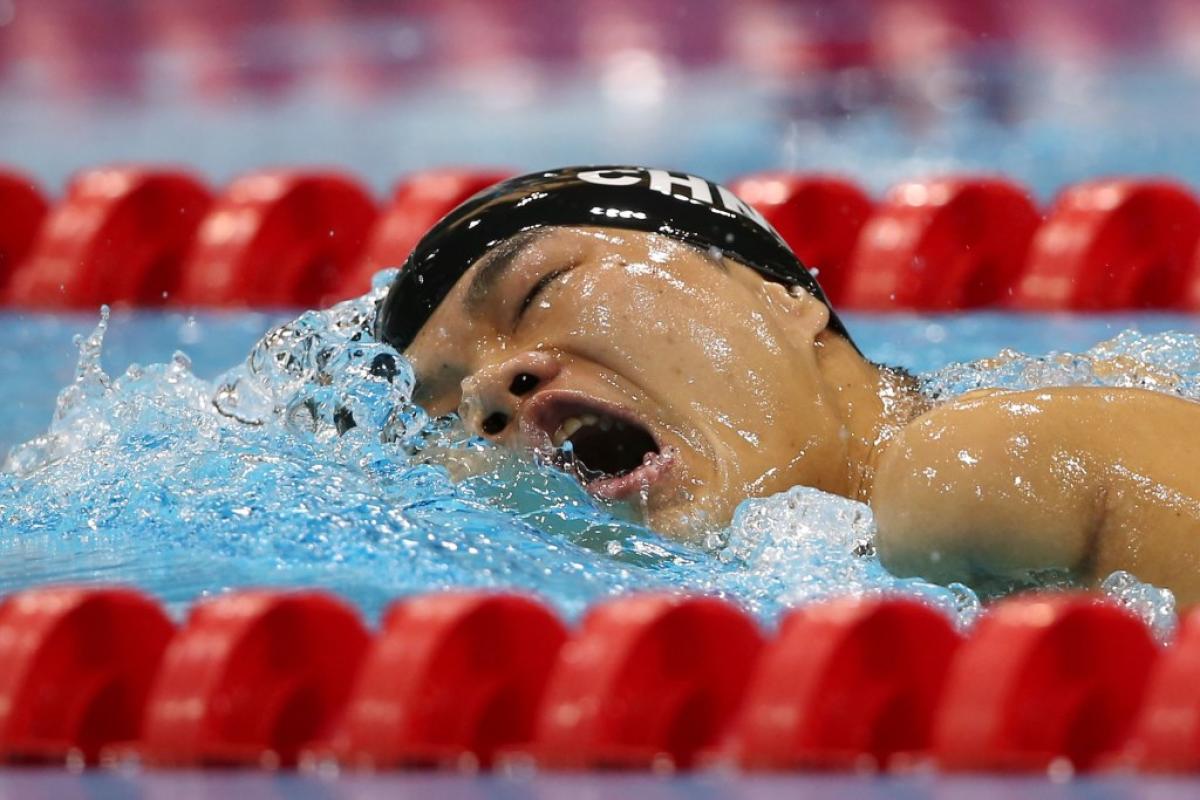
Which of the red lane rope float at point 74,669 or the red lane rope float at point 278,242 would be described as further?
the red lane rope float at point 278,242

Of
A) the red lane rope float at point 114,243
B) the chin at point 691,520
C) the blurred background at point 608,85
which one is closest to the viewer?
the chin at point 691,520

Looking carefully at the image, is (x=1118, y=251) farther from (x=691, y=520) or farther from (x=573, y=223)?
(x=691, y=520)

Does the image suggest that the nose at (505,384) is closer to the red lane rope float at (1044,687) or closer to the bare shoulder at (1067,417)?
the bare shoulder at (1067,417)

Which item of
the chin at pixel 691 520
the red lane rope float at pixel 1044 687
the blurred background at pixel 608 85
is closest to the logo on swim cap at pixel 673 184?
the chin at pixel 691 520

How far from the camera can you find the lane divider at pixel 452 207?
12.5 feet

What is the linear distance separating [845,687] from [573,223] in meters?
0.79

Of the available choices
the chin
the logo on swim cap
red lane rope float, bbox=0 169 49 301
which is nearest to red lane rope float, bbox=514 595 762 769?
the chin

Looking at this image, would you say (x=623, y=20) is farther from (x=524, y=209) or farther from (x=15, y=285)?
(x=524, y=209)

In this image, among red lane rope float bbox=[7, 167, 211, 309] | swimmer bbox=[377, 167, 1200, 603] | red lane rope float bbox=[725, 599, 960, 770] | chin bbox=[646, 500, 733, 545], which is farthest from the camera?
red lane rope float bbox=[7, 167, 211, 309]

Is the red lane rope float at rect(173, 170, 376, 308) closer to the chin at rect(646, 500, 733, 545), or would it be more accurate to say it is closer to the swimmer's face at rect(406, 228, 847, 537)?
the swimmer's face at rect(406, 228, 847, 537)

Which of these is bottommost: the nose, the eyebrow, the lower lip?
the lower lip

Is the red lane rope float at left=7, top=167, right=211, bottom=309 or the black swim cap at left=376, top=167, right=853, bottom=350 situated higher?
the red lane rope float at left=7, top=167, right=211, bottom=309

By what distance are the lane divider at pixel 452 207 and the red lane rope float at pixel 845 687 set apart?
7.15 ft

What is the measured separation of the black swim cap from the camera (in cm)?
226
